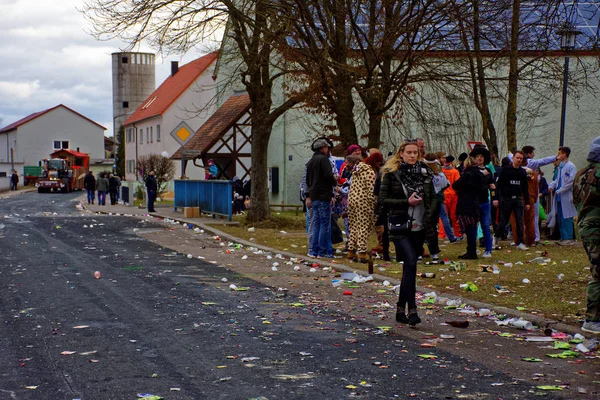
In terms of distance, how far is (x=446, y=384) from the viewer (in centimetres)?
587

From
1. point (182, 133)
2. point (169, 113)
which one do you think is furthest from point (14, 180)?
point (182, 133)

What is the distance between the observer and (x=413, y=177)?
27.9 feet

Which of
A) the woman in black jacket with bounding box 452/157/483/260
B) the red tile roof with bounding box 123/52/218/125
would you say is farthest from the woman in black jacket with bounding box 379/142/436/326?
the red tile roof with bounding box 123/52/218/125

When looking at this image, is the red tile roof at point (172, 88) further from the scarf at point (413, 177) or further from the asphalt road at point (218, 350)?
the scarf at point (413, 177)

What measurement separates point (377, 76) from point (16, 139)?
91767mm

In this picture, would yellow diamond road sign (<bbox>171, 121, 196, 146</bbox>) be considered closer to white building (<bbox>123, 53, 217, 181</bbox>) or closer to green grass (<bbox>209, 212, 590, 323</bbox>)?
green grass (<bbox>209, 212, 590, 323</bbox>)

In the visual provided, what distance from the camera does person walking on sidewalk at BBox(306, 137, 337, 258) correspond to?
1430cm

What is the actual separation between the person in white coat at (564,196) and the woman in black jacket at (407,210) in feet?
28.2

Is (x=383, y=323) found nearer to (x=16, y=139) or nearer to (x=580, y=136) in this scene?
(x=580, y=136)

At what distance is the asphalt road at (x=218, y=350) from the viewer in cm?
572

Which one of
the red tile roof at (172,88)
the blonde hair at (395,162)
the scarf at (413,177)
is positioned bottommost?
the scarf at (413,177)

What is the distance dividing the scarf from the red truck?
61597 mm

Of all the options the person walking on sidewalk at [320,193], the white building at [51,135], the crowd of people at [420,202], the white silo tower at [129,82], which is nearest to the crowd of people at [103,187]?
the crowd of people at [420,202]

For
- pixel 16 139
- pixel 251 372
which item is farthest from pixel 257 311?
pixel 16 139
